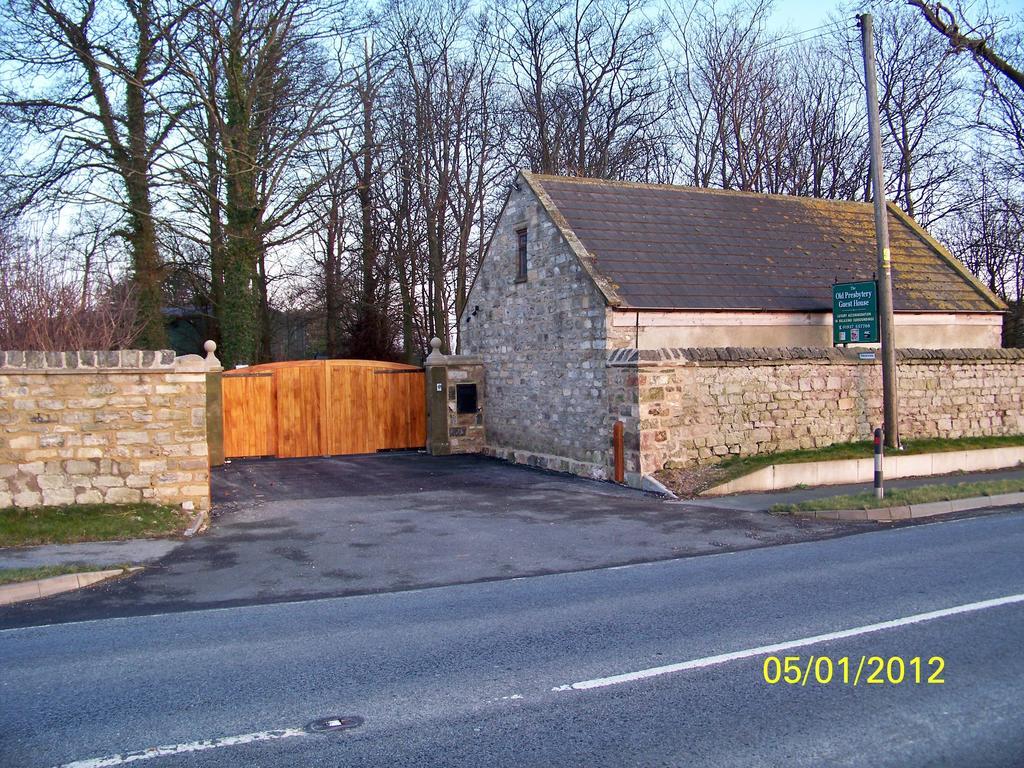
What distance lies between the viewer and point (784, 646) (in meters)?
6.24

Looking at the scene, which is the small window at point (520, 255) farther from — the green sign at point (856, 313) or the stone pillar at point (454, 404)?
the green sign at point (856, 313)

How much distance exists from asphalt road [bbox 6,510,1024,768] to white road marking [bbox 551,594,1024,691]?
4cm

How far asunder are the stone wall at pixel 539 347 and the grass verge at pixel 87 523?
7.89 m

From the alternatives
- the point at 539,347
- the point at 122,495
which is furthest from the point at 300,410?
the point at 122,495

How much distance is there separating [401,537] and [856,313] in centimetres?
1077

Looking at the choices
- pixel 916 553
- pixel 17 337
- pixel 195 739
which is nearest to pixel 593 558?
pixel 916 553

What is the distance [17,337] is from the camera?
45.6ft

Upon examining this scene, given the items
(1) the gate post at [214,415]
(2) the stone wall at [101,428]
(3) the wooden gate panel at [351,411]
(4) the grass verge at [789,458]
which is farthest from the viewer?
(3) the wooden gate panel at [351,411]

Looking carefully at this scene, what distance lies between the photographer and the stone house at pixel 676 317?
1579 centimetres

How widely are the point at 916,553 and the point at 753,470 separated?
519 cm

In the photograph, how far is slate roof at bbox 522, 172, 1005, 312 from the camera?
17.3 meters

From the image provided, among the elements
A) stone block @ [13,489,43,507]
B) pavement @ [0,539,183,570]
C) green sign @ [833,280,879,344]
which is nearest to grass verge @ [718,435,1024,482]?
green sign @ [833,280,879,344]

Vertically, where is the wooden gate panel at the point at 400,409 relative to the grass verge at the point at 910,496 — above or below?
above

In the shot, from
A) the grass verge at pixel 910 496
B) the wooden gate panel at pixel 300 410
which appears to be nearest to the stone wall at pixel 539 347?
the wooden gate panel at pixel 300 410
